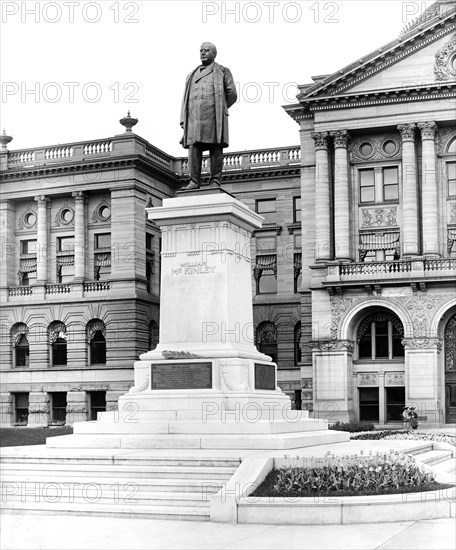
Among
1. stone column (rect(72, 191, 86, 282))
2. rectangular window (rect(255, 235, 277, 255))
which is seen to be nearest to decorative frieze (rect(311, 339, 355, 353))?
rectangular window (rect(255, 235, 277, 255))

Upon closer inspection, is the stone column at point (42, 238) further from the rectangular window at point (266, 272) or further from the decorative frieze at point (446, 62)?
the decorative frieze at point (446, 62)

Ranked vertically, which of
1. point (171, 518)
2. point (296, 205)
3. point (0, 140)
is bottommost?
point (171, 518)

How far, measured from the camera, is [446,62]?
6400 centimetres

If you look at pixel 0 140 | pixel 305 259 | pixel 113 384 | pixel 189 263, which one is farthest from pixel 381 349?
Result: pixel 189 263

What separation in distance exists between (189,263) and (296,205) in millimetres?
51469

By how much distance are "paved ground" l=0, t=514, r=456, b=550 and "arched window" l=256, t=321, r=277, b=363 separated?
2259 inches

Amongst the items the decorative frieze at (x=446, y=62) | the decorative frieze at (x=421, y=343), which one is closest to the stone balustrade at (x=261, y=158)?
the decorative frieze at (x=446, y=62)

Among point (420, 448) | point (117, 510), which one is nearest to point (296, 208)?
point (420, 448)

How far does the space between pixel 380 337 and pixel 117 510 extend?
4738cm

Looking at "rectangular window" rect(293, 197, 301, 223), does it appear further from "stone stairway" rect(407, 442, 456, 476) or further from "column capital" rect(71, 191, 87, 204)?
"stone stairway" rect(407, 442, 456, 476)

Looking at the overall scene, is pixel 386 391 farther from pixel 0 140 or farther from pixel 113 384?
pixel 0 140

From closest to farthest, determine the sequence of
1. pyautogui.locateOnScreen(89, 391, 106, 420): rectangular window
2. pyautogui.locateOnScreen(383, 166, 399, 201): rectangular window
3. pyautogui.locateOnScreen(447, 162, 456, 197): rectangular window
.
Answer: pyautogui.locateOnScreen(447, 162, 456, 197): rectangular window → pyautogui.locateOnScreen(383, 166, 399, 201): rectangular window → pyautogui.locateOnScreen(89, 391, 106, 420): rectangular window

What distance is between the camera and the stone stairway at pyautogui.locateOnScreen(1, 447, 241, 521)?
18.6 meters

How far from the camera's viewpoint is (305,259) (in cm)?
6625
